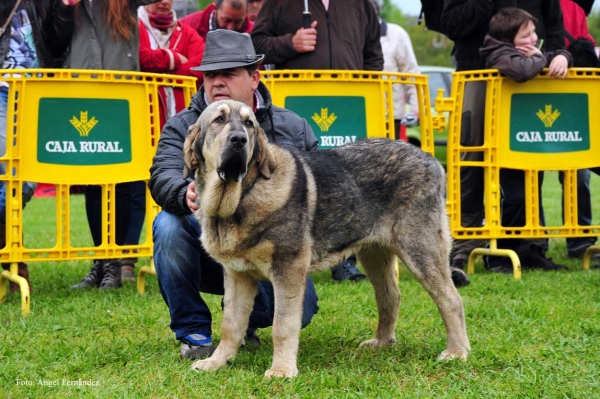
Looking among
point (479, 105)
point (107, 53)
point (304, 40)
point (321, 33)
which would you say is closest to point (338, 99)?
point (304, 40)

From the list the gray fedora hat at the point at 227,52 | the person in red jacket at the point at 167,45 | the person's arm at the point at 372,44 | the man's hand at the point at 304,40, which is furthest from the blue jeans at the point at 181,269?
the person's arm at the point at 372,44

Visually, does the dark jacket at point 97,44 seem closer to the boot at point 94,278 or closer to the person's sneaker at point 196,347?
the boot at point 94,278

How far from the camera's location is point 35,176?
655 centimetres

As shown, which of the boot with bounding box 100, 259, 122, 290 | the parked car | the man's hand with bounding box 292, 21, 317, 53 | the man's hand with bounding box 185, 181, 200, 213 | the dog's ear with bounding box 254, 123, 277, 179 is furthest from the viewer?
the parked car

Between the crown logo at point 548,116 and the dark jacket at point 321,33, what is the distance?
161cm

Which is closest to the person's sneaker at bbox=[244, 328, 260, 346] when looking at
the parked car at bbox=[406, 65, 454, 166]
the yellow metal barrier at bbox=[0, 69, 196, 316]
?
the yellow metal barrier at bbox=[0, 69, 196, 316]

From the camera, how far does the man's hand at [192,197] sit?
4.62 m

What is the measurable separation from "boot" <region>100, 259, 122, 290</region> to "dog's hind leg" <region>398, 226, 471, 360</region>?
10.3 feet

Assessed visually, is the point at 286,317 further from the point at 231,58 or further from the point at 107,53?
the point at 107,53

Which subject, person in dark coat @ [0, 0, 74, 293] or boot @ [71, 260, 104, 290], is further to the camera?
boot @ [71, 260, 104, 290]

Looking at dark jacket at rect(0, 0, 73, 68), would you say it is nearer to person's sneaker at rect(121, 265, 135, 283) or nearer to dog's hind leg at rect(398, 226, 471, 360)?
person's sneaker at rect(121, 265, 135, 283)

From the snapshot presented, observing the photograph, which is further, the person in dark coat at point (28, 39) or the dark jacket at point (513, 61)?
the dark jacket at point (513, 61)

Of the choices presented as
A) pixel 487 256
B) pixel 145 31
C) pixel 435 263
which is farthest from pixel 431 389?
pixel 145 31

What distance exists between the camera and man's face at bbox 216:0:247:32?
27.4 feet
